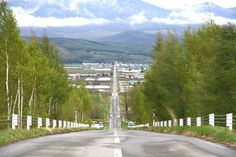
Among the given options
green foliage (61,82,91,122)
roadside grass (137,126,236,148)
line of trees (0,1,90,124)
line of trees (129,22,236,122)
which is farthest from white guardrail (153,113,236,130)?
green foliage (61,82,91,122)

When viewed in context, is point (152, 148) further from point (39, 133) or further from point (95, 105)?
point (95, 105)

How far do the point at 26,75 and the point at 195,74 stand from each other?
642 inches

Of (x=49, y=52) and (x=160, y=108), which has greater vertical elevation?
(x=49, y=52)

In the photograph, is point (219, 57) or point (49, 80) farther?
point (49, 80)

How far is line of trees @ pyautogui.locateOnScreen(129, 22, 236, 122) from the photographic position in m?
47.1

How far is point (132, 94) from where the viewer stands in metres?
145

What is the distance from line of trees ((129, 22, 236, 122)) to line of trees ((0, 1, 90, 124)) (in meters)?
12.9

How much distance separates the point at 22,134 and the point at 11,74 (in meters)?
25.8

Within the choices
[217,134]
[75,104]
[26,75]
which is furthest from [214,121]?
[75,104]

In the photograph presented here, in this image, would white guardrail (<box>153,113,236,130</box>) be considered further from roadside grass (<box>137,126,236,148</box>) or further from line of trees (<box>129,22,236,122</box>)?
line of trees (<box>129,22,236,122</box>)

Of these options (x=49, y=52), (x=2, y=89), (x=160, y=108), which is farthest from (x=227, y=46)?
(x=49, y=52)

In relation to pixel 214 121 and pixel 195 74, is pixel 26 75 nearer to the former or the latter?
pixel 195 74

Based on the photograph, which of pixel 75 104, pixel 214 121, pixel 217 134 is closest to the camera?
pixel 217 134

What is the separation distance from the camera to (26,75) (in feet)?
163
